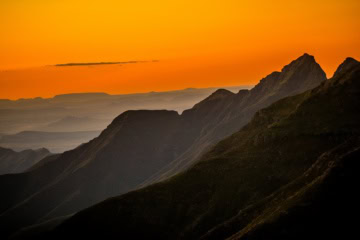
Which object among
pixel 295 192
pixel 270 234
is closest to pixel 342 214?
pixel 270 234

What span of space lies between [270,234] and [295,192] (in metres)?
40.5

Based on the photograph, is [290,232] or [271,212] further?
[271,212]

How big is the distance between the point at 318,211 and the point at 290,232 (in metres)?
12.3

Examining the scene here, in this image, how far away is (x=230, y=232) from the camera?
196 metres

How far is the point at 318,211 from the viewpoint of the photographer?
16650 cm

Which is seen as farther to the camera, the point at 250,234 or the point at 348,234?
the point at 250,234

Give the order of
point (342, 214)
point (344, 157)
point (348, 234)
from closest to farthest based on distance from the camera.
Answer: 1. point (348, 234)
2. point (342, 214)
3. point (344, 157)

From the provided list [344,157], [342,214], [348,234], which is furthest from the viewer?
[344,157]

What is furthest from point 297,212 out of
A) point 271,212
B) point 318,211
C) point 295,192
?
point 295,192

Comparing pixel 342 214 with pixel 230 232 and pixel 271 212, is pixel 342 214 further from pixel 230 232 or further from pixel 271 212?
pixel 230 232

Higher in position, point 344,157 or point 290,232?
point 344,157

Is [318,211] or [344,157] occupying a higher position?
[344,157]

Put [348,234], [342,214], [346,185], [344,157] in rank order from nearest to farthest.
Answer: [348,234]
[342,214]
[346,185]
[344,157]

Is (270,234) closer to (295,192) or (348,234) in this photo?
(348,234)
